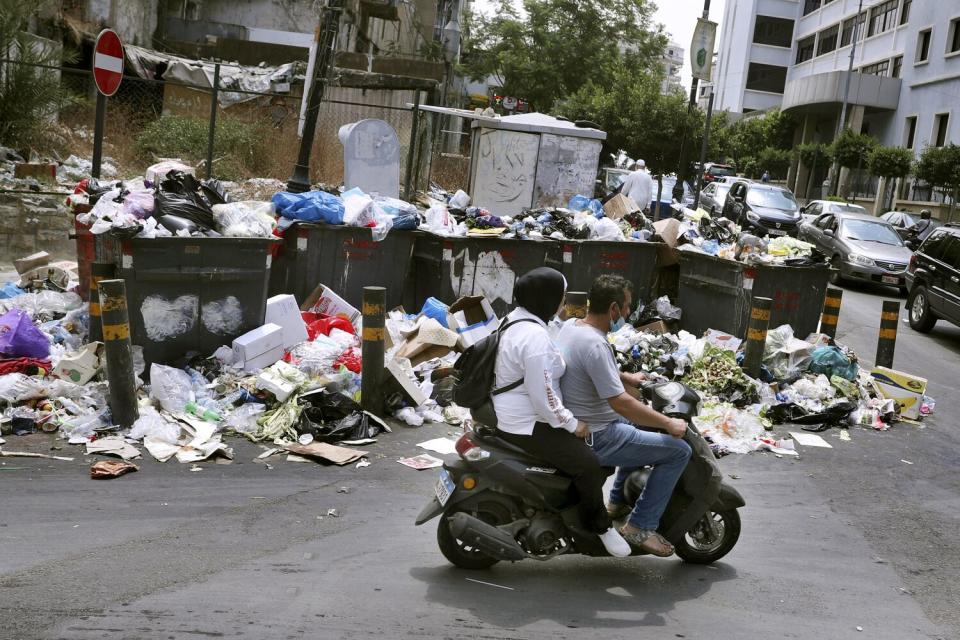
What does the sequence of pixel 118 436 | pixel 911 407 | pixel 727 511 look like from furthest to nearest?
pixel 911 407 < pixel 118 436 < pixel 727 511

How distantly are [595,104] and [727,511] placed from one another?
27.5 meters

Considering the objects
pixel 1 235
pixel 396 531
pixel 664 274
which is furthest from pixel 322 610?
pixel 1 235

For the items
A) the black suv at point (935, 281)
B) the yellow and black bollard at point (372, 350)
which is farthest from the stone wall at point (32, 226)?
the black suv at point (935, 281)

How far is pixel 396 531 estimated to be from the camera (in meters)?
5.10

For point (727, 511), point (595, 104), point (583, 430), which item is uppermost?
point (595, 104)

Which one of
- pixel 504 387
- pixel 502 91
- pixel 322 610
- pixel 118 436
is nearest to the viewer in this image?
pixel 322 610

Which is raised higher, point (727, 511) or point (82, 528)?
point (727, 511)

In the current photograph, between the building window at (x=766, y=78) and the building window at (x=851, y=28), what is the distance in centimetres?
1245

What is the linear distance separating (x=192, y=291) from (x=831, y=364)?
610cm

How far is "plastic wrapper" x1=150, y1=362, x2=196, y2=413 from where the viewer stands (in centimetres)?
705

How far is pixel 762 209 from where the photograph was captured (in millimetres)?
23453

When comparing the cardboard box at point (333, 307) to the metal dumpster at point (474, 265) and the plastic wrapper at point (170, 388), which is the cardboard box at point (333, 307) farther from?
the plastic wrapper at point (170, 388)

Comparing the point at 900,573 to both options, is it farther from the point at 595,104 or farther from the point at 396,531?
the point at 595,104

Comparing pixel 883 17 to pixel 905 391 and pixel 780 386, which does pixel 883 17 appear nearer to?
pixel 905 391
